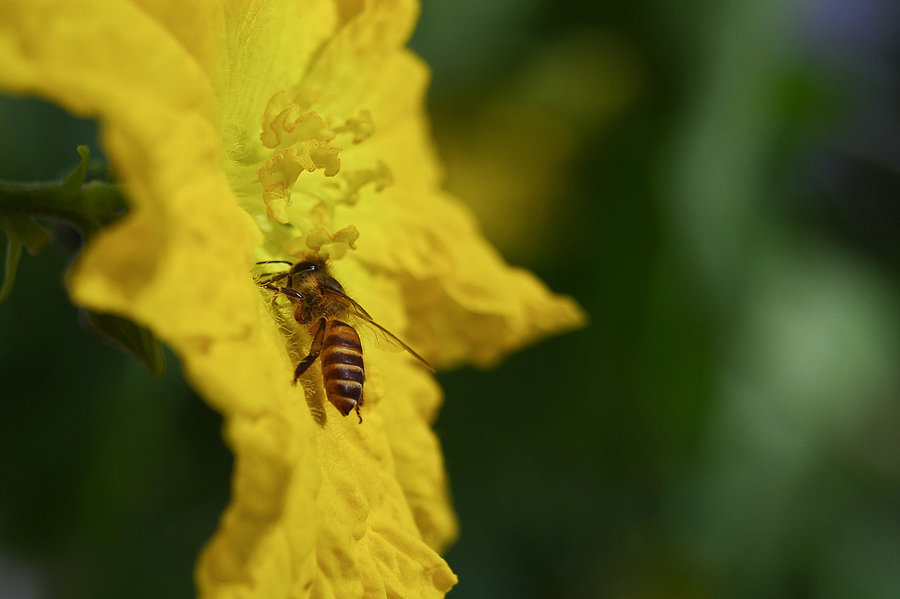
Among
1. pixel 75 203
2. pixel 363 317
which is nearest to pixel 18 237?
pixel 75 203

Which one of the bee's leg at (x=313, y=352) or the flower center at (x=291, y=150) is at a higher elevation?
the flower center at (x=291, y=150)

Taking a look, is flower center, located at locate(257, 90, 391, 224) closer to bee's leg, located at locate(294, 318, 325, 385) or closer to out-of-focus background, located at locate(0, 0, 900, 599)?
bee's leg, located at locate(294, 318, 325, 385)

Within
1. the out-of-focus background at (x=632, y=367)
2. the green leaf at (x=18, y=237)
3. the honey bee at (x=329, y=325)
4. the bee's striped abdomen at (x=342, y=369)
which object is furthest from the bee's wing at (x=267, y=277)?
the out-of-focus background at (x=632, y=367)

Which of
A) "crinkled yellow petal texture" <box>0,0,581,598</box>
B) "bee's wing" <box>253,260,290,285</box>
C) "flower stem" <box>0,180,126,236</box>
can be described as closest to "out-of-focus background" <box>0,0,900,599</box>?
"crinkled yellow petal texture" <box>0,0,581,598</box>

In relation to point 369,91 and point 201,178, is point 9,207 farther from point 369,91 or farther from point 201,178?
point 369,91

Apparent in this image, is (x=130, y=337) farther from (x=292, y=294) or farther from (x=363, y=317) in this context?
(x=363, y=317)

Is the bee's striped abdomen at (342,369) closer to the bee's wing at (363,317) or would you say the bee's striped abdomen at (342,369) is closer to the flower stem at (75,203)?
the bee's wing at (363,317)

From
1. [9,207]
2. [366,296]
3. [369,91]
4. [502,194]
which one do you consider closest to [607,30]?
[502,194]
